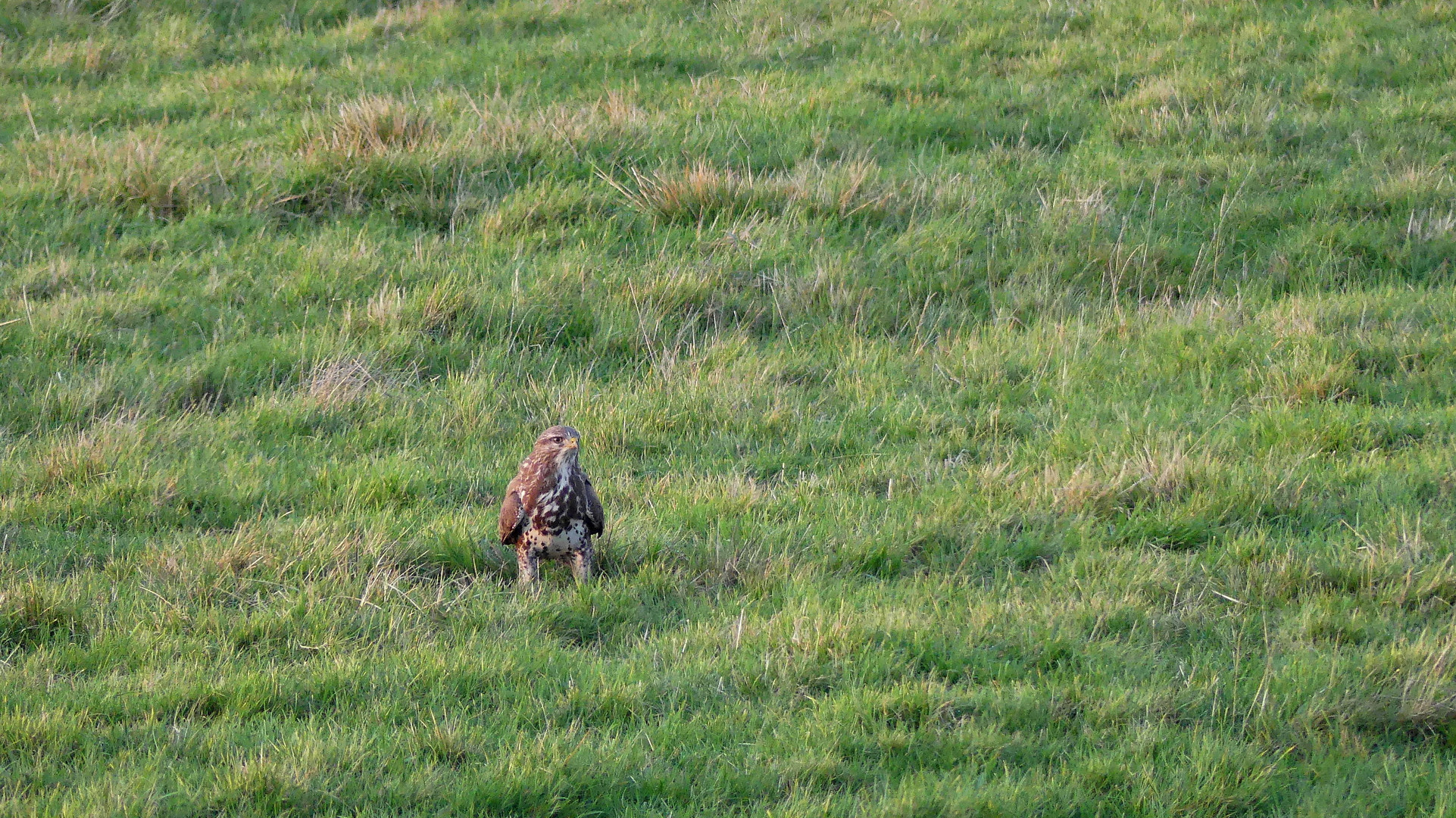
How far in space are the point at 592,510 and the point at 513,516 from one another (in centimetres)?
31

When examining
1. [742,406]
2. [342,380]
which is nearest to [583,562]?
[742,406]

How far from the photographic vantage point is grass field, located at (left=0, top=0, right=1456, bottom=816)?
4137mm

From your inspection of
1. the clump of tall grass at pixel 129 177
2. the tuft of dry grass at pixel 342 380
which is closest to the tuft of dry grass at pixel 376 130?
the clump of tall grass at pixel 129 177

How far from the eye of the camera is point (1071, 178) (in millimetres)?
8969

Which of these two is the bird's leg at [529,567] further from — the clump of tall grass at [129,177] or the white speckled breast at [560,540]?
the clump of tall grass at [129,177]

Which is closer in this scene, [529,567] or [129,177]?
[529,567]

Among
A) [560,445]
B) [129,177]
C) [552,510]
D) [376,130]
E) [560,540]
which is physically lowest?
[560,540]

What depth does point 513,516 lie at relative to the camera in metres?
5.14

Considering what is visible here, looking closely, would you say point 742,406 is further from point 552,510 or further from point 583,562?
point 552,510

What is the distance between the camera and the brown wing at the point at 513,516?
511 centimetres

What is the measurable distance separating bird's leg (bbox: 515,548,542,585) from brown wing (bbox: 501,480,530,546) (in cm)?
7

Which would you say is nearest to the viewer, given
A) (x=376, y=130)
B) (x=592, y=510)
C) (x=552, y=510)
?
(x=552, y=510)

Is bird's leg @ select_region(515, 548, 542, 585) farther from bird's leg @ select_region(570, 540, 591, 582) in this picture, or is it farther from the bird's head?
the bird's head

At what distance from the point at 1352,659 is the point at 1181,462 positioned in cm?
140
